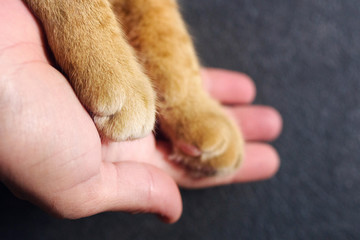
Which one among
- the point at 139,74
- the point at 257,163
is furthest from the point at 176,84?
the point at 257,163

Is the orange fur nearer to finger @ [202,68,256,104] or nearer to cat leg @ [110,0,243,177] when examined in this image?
cat leg @ [110,0,243,177]

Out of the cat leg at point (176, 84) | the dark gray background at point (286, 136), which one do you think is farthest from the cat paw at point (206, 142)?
the dark gray background at point (286, 136)

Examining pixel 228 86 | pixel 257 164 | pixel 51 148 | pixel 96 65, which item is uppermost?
pixel 96 65

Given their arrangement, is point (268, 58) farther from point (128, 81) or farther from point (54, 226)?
point (54, 226)

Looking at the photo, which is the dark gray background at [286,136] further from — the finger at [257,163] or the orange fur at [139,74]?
the orange fur at [139,74]

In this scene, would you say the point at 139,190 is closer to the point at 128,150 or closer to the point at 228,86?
the point at 128,150

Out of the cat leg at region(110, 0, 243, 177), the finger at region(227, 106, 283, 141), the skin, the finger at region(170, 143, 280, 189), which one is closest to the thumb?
the skin

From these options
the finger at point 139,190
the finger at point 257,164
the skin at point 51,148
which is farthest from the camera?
the finger at point 257,164

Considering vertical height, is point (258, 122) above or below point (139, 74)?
below
